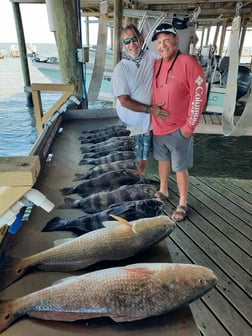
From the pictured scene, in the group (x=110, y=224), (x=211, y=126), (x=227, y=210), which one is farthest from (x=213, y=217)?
(x=211, y=126)

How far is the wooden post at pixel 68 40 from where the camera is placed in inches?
136

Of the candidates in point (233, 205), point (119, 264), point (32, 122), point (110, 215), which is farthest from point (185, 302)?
point (32, 122)

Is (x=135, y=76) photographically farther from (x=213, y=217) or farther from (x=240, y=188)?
(x=240, y=188)

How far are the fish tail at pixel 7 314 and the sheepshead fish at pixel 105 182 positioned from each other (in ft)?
2.83

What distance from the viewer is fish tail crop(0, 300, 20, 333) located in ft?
3.10

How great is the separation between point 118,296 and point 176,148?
6.13 ft

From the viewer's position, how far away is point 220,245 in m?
2.73

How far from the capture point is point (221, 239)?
9.23ft

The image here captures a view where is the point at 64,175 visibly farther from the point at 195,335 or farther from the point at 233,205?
the point at 233,205

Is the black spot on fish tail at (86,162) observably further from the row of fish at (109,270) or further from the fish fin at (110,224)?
the fish fin at (110,224)

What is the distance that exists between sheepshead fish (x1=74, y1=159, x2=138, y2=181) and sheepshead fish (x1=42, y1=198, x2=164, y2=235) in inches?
21.5

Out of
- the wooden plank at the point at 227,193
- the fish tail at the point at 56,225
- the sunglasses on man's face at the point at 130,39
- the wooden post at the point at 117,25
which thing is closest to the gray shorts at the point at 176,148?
the sunglasses on man's face at the point at 130,39

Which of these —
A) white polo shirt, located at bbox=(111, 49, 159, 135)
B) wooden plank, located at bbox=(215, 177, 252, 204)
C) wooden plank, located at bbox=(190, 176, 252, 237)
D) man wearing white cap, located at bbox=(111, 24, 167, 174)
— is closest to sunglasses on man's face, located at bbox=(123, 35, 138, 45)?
man wearing white cap, located at bbox=(111, 24, 167, 174)

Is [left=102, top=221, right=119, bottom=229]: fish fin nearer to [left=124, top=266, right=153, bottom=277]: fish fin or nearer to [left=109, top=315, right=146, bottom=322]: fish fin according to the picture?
[left=124, top=266, right=153, bottom=277]: fish fin
